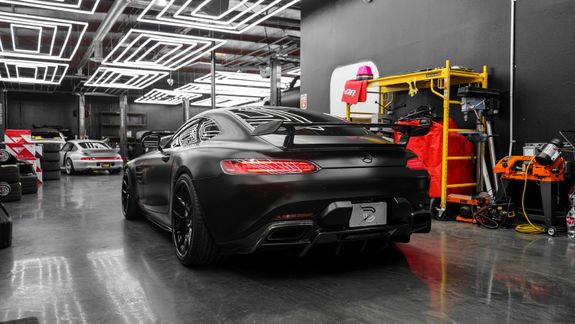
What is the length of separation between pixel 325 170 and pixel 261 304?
831 mm

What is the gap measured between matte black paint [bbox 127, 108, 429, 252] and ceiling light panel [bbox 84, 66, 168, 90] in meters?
12.5

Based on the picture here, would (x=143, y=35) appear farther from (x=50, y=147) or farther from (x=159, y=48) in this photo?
(x=50, y=147)

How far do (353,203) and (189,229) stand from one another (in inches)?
46.1

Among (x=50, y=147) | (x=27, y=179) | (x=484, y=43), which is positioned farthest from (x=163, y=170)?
(x=50, y=147)

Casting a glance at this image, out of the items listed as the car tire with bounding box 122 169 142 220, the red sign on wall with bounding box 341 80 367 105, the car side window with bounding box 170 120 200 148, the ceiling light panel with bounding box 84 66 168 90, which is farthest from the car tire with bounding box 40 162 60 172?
the car side window with bounding box 170 120 200 148

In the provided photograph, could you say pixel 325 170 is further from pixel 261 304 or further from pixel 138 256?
pixel 138 256

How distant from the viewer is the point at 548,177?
4254 mm

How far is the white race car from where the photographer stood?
1288 centimetres

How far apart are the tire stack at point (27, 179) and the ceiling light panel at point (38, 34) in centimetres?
309

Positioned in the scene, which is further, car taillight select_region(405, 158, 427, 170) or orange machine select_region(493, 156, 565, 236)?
orange machine select_region(493, 156, 565, 236)

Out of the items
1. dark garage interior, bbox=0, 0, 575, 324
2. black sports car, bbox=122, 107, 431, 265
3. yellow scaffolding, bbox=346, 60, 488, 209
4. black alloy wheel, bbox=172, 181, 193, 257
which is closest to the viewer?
dark garage interior, bbox=0, 0, 575, 324

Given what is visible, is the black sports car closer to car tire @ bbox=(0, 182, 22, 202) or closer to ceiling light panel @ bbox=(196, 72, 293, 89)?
car tire @ bbox=(0, 182, 22, 202)

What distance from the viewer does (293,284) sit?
2.63 meters

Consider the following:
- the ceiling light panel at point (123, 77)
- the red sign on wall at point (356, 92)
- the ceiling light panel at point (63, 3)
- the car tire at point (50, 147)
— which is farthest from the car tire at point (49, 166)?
the red sign on wall at point (356, 92)
